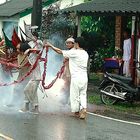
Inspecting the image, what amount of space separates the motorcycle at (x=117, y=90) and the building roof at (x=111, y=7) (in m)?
2.89

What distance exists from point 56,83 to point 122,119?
1.97 metres

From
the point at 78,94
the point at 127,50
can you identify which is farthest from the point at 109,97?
the point at 127,50

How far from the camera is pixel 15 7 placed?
101 feet

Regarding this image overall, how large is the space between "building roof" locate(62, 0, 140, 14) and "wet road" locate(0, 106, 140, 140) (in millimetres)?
5591

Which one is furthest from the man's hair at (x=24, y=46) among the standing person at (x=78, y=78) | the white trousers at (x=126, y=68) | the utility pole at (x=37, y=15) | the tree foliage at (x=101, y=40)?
the tree foliage at (x=101, y=40)

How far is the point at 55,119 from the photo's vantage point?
446 inches

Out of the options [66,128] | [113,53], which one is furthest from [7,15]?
[66,128]

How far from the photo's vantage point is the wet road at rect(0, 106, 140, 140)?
958cm

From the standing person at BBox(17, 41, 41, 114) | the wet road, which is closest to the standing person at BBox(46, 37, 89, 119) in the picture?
the wet road

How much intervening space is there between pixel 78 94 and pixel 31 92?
116cm

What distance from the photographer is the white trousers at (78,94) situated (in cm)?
1151

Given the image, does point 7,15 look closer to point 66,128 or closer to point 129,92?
point 129,92

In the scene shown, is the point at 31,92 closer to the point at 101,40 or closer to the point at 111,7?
the point at 111,7

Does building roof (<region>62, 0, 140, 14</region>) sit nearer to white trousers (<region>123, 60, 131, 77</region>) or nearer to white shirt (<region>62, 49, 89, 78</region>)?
white trousers (<region>123, 60, 131, 77</region>)
